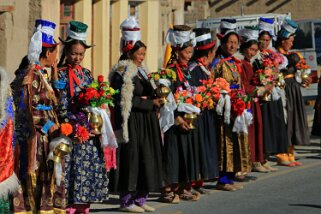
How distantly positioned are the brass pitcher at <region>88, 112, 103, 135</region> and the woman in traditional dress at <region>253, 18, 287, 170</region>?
13.5 ft

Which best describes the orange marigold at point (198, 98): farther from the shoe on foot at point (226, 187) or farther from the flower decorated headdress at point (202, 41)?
the shoe on foot at point (226, 187)

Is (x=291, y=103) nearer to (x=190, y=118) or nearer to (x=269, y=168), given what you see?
(x=269, y=168)

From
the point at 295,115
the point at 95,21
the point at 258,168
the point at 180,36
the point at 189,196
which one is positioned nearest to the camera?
the point at 180,36

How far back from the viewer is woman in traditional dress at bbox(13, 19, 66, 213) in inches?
366

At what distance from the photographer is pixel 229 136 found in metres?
12.5

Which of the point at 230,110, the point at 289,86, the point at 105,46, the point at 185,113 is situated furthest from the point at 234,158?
the point at 105,46

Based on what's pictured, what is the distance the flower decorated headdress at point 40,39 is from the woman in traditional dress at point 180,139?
2.20 metres

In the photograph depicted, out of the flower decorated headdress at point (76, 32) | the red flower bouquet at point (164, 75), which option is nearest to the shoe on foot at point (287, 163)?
the red flower bouquet at point (164, 75)

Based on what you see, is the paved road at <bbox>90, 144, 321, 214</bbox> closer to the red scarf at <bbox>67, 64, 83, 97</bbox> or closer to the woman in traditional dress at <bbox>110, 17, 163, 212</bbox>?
the woman in traditional dress at <bbox>110, 17, 163, 212</bbox>

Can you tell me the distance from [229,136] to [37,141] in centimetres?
369

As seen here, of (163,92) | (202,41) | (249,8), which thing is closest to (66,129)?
(163,92)

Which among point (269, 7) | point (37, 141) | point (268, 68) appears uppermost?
point (269, 7)

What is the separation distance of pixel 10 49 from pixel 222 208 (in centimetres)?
839

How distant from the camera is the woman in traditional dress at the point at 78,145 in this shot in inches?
389
